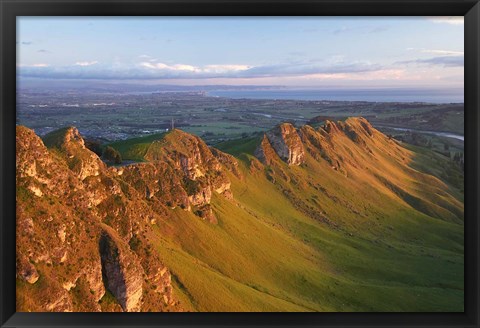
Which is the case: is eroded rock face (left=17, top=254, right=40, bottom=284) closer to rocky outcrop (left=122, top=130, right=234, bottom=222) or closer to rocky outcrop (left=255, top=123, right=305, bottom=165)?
rocky outcrop (left=122, top=130, right=234, bottom=222)

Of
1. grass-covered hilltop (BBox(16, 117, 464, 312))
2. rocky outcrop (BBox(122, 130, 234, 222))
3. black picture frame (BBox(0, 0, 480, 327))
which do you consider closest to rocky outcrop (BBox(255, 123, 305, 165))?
grass-covered hilltop (BBox(16, 117, 464, 312))

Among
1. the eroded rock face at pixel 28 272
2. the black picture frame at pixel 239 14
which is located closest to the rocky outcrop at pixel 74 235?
the eroded rock face at pixel 28 272

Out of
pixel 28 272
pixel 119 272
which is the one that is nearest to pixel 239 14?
pixel 28 272

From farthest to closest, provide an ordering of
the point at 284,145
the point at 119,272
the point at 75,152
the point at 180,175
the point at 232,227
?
the point at 284,145 < the point at 232,227 < the point at 180,175 < the point at 75,152 < the point at 119,272

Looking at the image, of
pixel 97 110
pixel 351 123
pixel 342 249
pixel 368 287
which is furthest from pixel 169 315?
pixel 351 123

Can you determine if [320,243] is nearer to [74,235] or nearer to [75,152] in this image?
[75,152]
